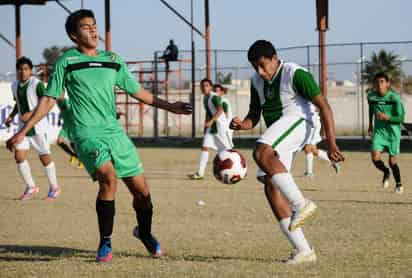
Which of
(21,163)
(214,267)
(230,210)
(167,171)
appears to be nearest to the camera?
(214,267)

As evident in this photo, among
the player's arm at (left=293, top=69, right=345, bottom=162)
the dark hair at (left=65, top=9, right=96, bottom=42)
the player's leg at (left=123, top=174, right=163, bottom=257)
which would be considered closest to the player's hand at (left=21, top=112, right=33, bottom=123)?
the player's leg at (left=123, top=174, right=163, bottom=257)

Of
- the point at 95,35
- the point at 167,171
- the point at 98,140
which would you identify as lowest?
the point at 167,171

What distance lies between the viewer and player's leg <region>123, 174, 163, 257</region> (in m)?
7.52

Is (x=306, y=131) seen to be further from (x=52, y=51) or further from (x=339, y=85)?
(x=52, y=51)

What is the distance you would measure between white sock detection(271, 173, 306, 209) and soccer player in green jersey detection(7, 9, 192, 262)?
1.14m

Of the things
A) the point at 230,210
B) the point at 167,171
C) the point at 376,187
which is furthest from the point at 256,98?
the point at 167,171

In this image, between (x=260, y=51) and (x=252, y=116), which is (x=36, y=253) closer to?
(x=252, y=116)

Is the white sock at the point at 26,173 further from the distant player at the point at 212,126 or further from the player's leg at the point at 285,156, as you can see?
the player's leg at the point at 285,156

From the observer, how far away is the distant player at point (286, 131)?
7.14m

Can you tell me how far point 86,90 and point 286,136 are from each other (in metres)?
1.61

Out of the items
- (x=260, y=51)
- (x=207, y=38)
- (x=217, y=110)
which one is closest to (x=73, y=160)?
(x=217, y=110)

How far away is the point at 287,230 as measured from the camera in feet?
23.6

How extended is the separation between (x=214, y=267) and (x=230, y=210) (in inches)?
180

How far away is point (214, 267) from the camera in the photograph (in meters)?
7.07
